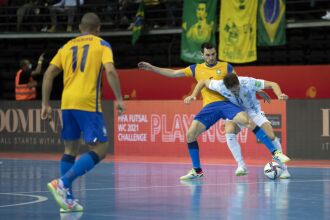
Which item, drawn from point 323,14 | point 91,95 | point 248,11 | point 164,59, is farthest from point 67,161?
point 164,59

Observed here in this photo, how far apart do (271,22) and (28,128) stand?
7080mm

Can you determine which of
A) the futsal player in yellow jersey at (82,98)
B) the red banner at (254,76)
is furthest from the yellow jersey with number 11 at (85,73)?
the red banner at (254,76)

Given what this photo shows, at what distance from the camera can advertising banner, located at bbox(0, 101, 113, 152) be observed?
24500mm

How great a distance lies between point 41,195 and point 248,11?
11942mm

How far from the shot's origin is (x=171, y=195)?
12.5 meters

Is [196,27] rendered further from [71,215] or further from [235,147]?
[71,215]

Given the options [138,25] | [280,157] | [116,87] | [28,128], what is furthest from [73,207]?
[138,25]

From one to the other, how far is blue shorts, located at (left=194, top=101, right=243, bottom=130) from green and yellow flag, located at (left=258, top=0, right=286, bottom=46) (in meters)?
8.21

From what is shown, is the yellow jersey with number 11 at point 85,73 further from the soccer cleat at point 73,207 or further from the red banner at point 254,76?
the red banner at point 254,76

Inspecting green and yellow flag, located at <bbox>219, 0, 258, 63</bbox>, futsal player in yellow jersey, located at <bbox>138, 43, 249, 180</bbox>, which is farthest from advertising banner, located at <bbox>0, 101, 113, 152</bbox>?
futsal player in yellow jersey, located at <bbox>138, 43, 249, 180</bbox>

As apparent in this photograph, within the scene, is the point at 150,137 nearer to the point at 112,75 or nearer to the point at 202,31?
the point at 202,31

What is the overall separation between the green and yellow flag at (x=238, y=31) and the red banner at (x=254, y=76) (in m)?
0.87

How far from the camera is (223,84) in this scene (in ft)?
49.3

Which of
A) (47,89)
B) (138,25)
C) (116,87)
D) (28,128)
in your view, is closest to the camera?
(116,87)
